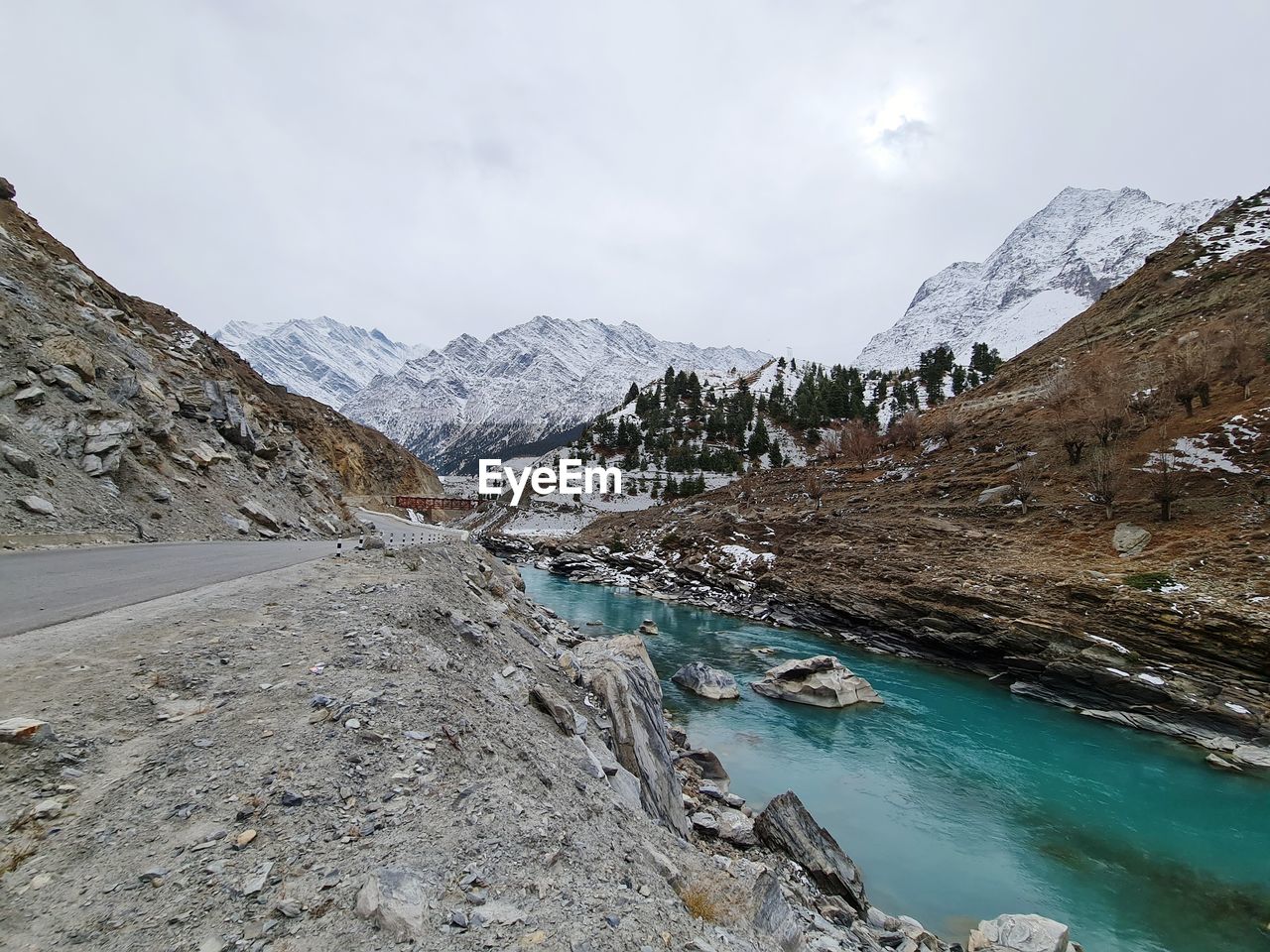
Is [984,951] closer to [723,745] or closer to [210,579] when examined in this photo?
[723,745]

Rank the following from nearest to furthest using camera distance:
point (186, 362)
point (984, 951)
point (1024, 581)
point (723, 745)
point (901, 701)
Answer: point (984, 951) < point (723, 745) < point (901, 701) < point (1024, 581) < point (186, 362)

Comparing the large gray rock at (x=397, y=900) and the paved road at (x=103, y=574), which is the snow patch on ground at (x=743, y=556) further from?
the large gray rock at (x=397, y=900)

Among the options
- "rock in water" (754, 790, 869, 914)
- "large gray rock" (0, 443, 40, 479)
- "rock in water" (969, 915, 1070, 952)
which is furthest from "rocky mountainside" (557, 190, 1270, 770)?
"large gray rock" (0, 443, 40, 479)

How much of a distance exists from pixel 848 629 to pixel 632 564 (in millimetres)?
24697

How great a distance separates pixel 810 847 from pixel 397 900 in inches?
355

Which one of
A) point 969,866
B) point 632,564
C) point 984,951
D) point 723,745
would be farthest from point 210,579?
point 632,564

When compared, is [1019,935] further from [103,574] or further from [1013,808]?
[103,574]

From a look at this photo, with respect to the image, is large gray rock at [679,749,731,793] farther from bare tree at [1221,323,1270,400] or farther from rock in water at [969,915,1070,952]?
bare tree at [1221,323,1270,400]

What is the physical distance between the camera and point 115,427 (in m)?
19.2

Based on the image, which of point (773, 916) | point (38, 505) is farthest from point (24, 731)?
point (38, 505)

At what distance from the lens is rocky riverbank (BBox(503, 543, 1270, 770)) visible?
1920cm

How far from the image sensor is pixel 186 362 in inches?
1246

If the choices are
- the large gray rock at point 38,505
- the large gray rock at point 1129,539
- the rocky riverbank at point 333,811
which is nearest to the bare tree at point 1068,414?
the large gray rock at point 1129,539

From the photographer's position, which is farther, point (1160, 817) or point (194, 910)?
point (1160, 817)
